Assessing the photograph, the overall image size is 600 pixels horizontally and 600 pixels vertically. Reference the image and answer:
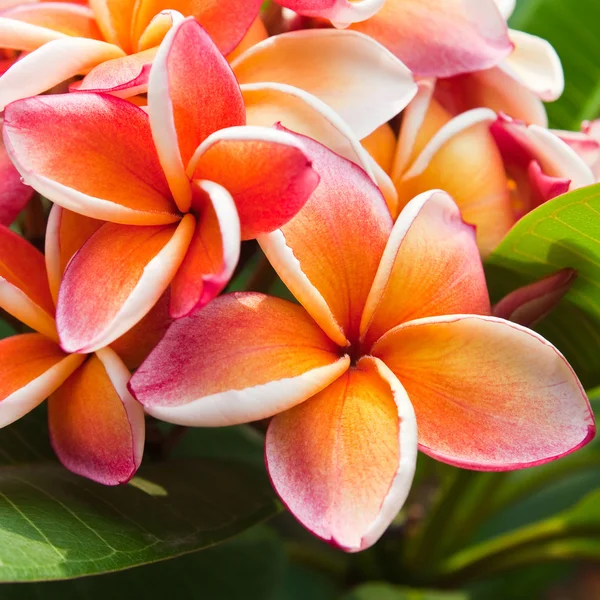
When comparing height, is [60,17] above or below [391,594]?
above

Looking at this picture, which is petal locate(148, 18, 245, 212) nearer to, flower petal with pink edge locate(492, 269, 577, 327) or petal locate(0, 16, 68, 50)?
petal locate(0, 16, 68, 50)

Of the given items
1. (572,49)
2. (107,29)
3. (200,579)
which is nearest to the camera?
(107,29)

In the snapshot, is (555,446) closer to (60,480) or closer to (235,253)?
(235,253)

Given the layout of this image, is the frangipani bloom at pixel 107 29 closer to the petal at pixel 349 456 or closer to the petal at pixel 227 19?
the petal at pixel 227 19

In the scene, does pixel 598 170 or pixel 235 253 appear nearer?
pixel 235 253

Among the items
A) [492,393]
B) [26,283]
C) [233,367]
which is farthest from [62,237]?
[492,393]

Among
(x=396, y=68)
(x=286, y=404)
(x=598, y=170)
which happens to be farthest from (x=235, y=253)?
(x=598, y=170)

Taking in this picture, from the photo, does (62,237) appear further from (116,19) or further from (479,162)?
(479,162)

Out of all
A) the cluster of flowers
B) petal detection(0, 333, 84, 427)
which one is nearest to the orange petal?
the cluster of flowers
